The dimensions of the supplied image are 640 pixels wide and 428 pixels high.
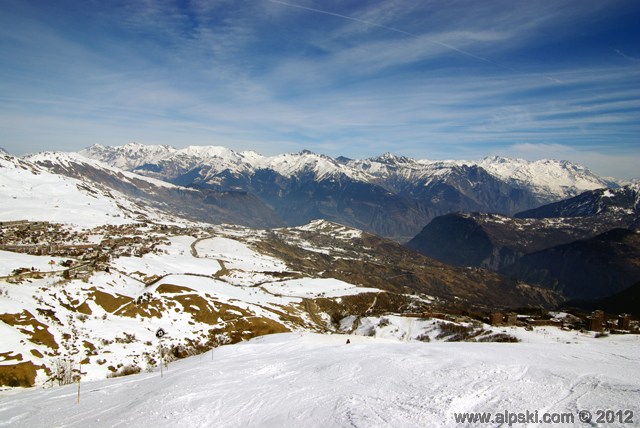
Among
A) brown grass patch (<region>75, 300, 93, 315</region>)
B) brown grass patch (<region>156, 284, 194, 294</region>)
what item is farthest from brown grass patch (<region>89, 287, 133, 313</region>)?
brown grass patch (<region>156, 284, 194, 294</region>)

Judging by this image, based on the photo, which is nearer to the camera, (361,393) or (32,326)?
(361,393)

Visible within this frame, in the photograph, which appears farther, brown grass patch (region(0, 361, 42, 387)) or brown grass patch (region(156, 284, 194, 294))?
brown grass patch (region(156, 284, 194, 294))

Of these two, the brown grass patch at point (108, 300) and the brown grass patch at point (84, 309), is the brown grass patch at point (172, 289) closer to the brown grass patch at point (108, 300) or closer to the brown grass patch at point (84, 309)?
the brown grass patch at point (108, 300)

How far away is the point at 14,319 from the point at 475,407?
184 ft

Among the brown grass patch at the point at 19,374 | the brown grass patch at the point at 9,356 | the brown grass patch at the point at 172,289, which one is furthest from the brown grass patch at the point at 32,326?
the brown grass patch at the point at 172,289

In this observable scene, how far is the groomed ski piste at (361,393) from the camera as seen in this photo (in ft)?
54.6

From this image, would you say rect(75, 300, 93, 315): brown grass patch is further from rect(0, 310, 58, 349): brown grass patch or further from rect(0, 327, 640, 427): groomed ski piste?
rect(0, 327, 640, 427): groomed ski piste

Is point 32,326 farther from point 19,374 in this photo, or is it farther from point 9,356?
point 19,374

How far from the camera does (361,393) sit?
19734mm

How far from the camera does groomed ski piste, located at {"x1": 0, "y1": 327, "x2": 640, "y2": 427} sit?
1666cm

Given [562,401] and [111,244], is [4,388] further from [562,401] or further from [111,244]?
[111,244]

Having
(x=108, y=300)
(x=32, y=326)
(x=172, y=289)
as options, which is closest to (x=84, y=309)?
(x=108, y=300)

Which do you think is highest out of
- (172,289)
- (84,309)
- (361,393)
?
(361,393)

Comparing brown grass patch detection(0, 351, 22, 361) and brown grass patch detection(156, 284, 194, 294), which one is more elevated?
brown grass patch detection(0, 351, 22, 361)
